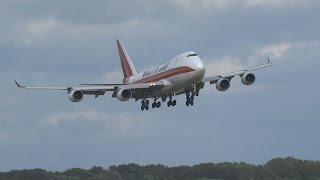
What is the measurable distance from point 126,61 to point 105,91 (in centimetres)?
2670

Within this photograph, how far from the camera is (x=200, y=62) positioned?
151 meters

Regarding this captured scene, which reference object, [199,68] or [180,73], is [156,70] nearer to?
[180,73]

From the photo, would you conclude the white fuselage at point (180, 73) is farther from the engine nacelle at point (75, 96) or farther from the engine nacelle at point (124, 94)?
the engine nacelle at point (75, 96)

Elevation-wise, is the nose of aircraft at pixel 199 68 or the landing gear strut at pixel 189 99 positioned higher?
the nose of aircraft at pixel 199 68

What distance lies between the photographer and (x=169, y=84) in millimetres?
153750

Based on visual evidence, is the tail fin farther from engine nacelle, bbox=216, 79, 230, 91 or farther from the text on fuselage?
engine nacelle, bbox=216, 79, 230, 91

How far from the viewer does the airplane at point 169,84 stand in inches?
5965

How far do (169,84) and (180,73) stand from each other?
2.73 m

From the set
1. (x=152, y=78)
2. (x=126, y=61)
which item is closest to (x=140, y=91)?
(x=152, y=78)

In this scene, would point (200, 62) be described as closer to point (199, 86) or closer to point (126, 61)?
point (199, 86)

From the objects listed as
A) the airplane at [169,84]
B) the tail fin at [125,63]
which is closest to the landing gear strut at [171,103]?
the airplane at [169,84]

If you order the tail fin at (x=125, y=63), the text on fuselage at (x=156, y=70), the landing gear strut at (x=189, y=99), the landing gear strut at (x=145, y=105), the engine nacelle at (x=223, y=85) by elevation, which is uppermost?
the tail fin at (x=125, y=63)

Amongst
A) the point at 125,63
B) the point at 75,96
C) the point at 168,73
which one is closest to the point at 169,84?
the point at 168,73

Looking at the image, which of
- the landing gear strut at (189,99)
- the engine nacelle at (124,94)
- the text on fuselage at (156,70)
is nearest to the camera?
the landing gear strut at (189,99)
